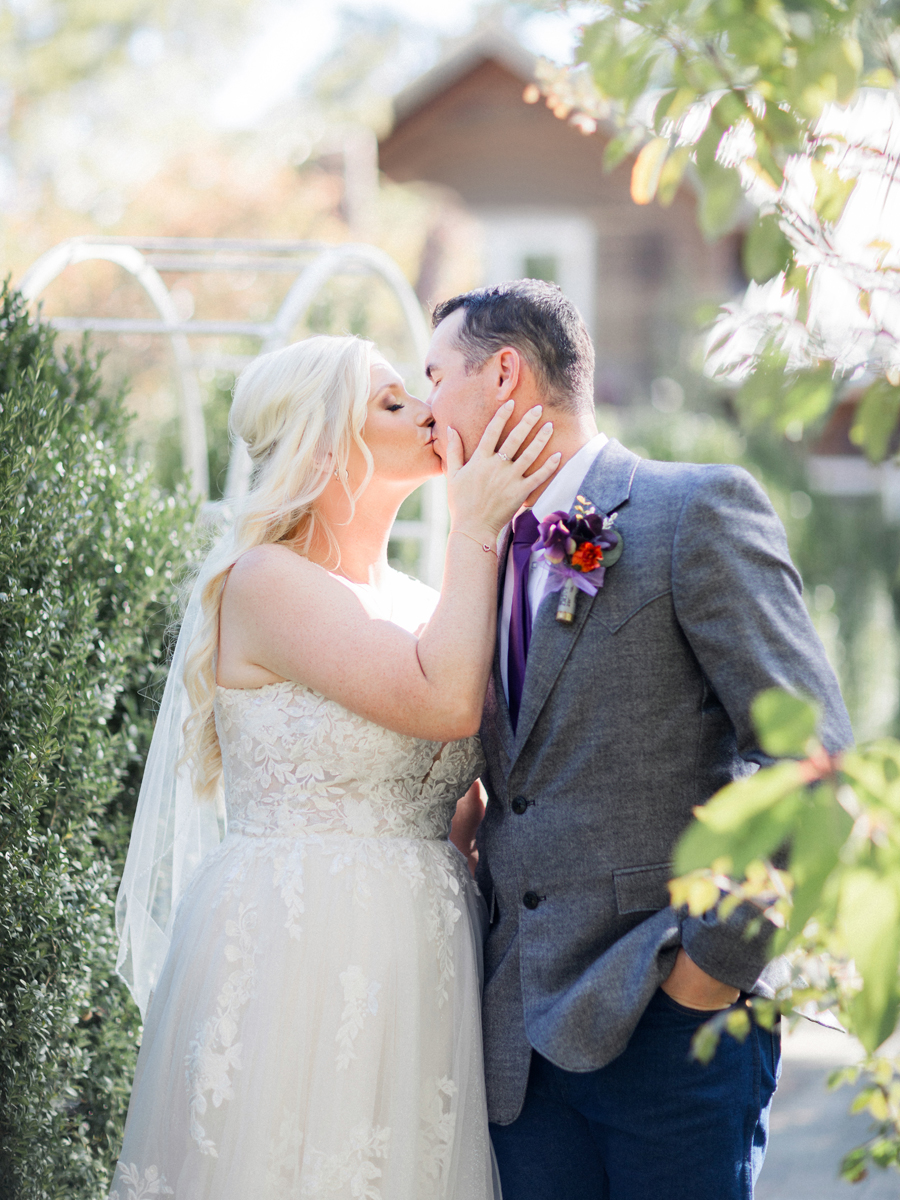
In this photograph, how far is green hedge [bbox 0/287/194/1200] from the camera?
2582mm

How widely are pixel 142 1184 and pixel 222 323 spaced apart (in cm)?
392

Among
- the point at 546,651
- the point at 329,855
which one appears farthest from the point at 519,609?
the point at 329,855

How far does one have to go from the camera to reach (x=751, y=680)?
6.16 feet

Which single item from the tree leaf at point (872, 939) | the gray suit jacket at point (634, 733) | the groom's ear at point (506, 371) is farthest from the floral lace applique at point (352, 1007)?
the tree leaf at point (872, 939)

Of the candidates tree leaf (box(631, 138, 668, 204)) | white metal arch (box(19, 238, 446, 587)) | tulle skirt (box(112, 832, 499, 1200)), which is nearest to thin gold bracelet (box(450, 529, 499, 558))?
tulle skirt (box(112, 832, 499, 1200))

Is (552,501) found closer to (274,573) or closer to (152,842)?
(274,573)

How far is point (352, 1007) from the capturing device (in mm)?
2219

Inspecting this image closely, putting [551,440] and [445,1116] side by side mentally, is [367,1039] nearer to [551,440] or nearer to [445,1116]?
[445,1116]

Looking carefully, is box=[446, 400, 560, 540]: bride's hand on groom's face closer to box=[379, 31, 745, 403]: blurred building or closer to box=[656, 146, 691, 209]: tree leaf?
box=[656, 146, 691, 209]: tree leaf

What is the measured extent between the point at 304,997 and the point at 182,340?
4379 millimetres

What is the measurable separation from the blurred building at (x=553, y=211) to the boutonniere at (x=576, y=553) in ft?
49.1

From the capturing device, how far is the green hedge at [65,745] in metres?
2.58

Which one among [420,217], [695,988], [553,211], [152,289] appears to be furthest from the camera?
[420,217]

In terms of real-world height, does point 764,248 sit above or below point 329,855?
above
